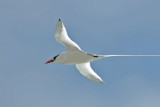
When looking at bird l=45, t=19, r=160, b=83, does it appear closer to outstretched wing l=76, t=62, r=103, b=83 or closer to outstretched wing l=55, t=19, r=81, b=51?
outstretched wing l=55, t=19, r=81, b=51

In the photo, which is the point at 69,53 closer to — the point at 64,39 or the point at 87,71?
the point at 64,39

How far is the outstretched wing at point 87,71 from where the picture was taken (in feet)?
103

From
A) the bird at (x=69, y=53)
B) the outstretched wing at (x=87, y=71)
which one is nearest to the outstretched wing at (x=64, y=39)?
the bird at (x=69, y=53)

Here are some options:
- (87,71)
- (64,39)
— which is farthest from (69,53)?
(87,71)

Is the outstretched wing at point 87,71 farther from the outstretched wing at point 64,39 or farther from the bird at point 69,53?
the outstretched wing at point 64,39

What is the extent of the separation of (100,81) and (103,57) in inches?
132

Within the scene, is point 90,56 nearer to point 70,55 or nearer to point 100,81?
point 70,55

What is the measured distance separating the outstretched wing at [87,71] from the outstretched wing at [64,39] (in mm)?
3260

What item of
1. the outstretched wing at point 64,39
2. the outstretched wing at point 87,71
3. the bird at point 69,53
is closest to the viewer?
the outstretched wing at point 64,39

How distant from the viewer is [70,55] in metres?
28.8

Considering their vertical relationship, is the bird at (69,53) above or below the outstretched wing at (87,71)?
below

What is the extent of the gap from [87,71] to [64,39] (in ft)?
14.0

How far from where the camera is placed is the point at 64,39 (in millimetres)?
28250

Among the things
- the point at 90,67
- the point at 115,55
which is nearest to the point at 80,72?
the point at 90,67
